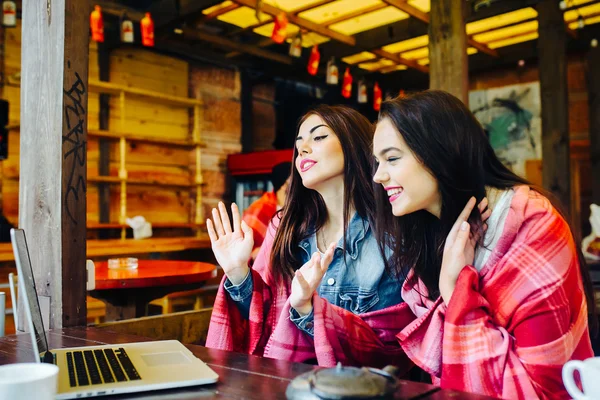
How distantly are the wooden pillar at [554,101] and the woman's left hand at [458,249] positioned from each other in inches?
169

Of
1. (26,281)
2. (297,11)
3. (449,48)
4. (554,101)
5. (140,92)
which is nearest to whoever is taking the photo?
(26,281)

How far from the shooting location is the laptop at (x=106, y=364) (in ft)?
3.81

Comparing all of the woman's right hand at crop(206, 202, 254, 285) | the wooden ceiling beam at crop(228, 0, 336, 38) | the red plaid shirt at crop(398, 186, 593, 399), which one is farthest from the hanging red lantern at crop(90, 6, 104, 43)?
the red plaid shirt at crop(398, 186, 593, 399)

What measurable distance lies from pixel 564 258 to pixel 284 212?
1.23m

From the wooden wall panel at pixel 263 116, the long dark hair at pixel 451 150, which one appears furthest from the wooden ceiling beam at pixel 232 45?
the long dark hair at pixel 451 150

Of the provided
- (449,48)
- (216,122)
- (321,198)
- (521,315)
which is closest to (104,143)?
(216,122)

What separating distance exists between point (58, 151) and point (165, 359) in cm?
96

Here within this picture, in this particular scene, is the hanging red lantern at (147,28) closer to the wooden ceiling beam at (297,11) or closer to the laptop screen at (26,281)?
the wooden ceiling beam at (297,11)

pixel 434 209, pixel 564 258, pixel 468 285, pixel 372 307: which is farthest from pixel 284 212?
pixel 564 258

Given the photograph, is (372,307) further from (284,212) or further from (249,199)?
(249,199)

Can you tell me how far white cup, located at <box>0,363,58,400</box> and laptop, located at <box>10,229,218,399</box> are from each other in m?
0.14

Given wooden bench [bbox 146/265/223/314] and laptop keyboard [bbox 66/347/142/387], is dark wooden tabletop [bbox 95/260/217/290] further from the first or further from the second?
laptop keyboard [bbox 66/347/142/387]

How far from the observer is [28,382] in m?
0.90

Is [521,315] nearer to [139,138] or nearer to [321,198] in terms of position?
[321,198]
